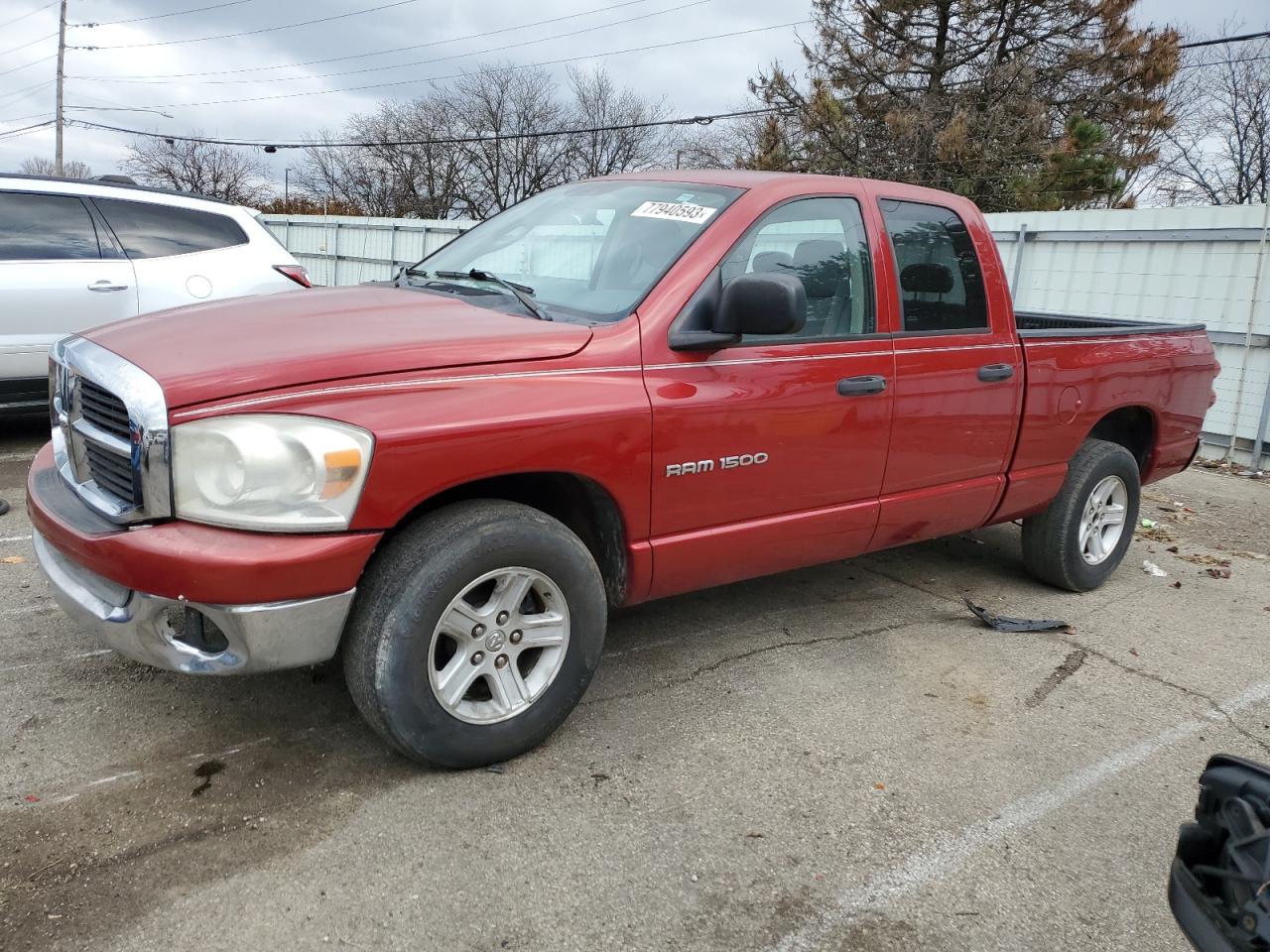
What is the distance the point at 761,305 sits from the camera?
3100mm

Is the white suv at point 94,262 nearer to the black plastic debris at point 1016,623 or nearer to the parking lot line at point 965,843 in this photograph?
the black plastic debris at point 1016,623

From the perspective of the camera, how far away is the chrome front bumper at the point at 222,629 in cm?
255

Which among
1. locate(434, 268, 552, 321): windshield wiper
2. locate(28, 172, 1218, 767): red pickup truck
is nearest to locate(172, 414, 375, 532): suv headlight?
locate(28, 172, 1218, 767): red pickup truck

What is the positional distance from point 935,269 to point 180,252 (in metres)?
5.24

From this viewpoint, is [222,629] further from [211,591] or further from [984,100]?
[984,100]

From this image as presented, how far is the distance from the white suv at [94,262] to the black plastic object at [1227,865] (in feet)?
18.7

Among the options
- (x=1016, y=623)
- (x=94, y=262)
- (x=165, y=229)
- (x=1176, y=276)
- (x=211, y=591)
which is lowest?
(x=1016, y=623)

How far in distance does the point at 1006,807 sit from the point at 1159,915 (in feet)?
1.73

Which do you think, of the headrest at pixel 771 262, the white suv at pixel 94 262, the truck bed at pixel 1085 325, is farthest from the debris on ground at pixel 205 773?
the white suv at pixel 94 262

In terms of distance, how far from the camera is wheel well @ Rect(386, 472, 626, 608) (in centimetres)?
313

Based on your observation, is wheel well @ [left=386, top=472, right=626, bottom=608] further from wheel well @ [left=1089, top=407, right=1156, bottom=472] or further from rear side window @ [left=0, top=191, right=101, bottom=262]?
rear side window @ [left=0, top=191, right=101, bottom=262]

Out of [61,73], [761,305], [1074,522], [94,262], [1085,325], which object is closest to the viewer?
[761,305]

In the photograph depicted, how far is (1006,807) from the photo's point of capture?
3.05 metres

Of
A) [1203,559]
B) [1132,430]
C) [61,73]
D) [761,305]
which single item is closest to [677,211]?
[761,305]
